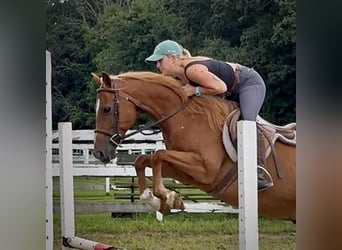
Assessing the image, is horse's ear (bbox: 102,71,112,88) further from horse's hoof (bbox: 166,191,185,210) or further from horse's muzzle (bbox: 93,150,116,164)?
horse's hoof (bbox: 166,191,185,210)

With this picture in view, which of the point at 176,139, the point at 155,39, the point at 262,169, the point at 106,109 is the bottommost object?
the point at 262,169

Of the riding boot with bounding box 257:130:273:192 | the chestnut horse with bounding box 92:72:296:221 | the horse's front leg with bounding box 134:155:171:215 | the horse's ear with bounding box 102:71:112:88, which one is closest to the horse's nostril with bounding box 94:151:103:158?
the chestnut horse with bounding box 92:72:296:221

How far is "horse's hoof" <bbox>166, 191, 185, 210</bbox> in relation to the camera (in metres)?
1.91

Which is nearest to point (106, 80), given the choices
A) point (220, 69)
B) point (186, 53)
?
point (186, 53)

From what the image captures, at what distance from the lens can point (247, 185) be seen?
1.85 meters

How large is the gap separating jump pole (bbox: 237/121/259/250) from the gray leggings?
4cm

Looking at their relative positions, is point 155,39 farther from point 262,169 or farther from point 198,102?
point 262,169

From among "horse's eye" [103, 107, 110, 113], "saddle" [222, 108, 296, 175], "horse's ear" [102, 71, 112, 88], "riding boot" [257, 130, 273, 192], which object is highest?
"horse's ear" [102, 71, 112, 88]

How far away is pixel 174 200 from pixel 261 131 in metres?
0.37

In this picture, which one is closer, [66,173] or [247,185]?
[247,185]
